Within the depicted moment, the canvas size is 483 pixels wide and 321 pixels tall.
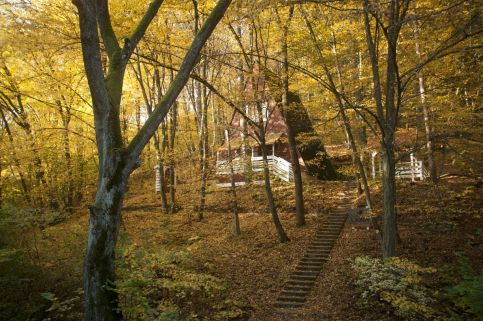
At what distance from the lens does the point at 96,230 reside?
526 cm

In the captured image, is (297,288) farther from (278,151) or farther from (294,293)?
Answer: (278,151)

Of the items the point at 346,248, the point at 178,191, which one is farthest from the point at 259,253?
the point at 178,191

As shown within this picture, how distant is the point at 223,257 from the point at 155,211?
8.30 meters

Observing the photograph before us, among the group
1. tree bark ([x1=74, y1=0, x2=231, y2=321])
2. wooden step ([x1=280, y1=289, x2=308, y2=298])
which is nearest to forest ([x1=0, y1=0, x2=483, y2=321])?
tree bark ([x1=74, y1=0, x2=231, y2=321])

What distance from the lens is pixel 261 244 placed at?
15.1 m

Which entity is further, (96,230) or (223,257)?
(223,257)

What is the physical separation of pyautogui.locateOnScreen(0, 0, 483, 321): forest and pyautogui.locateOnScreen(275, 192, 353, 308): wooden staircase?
7cm

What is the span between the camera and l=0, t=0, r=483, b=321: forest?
5.81 meters

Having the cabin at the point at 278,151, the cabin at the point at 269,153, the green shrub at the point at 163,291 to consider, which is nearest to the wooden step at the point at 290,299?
the green shrub at the point at 163,291

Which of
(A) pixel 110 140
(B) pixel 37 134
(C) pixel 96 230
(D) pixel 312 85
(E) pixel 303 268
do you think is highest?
(D) pixel 312 85

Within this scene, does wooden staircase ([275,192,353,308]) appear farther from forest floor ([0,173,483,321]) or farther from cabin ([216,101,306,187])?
cabin ([216,101,306,187])

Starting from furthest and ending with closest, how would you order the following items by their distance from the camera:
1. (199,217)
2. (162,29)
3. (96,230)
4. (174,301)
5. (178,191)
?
(178,191)
(199,217)
(162,29)
(174,301)
(96,230)

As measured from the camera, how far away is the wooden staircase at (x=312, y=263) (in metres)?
10.4

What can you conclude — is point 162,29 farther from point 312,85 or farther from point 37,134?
point 312,85
